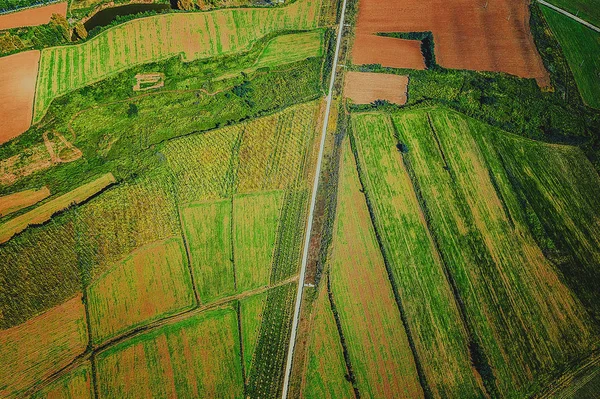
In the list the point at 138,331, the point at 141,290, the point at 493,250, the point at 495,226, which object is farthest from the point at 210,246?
the point at 495,226

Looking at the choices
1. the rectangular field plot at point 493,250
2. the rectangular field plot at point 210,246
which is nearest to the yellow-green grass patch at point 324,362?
the rectangular field plot at point 210,246

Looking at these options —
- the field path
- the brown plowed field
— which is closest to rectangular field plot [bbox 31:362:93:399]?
the brown plowed field

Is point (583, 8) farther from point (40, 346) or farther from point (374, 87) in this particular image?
point (40, 346)

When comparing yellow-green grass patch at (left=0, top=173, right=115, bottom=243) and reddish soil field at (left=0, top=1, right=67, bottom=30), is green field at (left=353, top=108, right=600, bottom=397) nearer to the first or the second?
yellow-green grass patch at (left=0, top=173, right=115, bottom=243)

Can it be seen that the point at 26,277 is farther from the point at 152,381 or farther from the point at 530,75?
the point at 530,75

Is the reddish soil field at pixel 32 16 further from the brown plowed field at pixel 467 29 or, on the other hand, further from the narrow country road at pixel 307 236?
the brown plowed field at pixel 467 29

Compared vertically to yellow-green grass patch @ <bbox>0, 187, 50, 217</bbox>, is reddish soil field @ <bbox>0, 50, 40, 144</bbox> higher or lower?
higher
